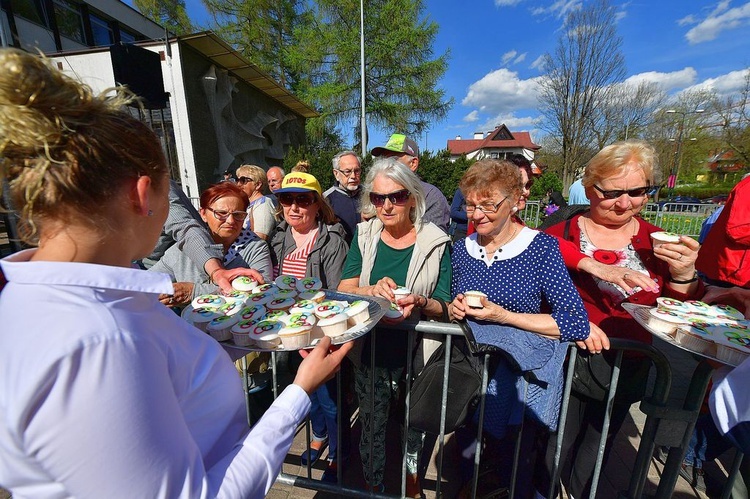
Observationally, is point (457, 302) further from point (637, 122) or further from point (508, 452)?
point (637, 122)

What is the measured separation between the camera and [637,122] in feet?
76.4

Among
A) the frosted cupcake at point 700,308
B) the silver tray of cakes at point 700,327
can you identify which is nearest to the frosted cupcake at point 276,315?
the silver tray of cakes at point 700,327

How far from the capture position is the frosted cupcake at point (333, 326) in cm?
165

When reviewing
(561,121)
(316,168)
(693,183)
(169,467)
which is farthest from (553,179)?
(693,183)

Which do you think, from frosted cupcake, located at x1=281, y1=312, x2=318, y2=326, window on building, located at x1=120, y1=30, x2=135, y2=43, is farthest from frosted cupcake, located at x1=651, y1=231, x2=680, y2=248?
window on building, located at x1=120, y1=30, x2=135, y2=43

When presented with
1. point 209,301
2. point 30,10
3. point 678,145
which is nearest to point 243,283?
point 209,301

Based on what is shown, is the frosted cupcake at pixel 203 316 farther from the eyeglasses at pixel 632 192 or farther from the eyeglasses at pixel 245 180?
the eyeglasses at pixel 245 180

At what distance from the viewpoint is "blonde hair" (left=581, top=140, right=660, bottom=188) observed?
1.99 m

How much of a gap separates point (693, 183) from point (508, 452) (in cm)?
5178

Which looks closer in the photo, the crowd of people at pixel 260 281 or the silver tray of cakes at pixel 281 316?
the crowd of people at pixel 260 281

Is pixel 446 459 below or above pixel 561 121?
below

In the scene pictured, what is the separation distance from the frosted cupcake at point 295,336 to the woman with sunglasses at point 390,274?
637mm

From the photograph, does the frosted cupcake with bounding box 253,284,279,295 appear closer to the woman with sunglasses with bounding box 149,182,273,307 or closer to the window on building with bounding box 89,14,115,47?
→ the woman with sunglasses with bounding box 149,182,273,307

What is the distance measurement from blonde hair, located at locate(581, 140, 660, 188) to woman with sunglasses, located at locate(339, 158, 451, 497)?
986 millimetres
